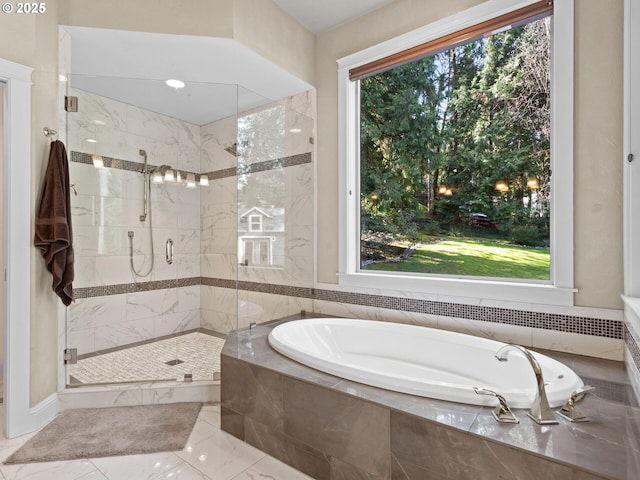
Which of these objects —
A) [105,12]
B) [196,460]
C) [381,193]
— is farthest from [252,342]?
[105,12]

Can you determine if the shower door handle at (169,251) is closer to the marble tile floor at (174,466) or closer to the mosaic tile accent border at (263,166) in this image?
the mosaic tile accent border at (263,166)

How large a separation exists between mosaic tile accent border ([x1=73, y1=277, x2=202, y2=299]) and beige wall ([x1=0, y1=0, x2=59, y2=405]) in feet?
1.31

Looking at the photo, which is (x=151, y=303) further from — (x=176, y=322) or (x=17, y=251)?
(x=17, y=251)

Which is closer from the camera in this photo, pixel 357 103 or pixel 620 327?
pixel 620 327

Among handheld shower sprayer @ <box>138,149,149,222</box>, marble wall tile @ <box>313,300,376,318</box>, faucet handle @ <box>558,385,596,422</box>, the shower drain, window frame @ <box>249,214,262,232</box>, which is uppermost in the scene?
handheld shower sprayer @ <box>138,149,149,222</box>

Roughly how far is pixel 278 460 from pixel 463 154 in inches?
88.6

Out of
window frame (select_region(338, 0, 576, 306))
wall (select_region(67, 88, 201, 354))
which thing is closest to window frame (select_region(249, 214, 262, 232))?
wall (select_region(67, 88, 201, 354))

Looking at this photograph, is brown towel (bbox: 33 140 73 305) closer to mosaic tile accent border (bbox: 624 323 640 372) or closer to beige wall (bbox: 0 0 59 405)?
beige wall (bbox: 0 0 59 405)

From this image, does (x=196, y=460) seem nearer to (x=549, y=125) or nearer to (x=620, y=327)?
(x=620, y=327)

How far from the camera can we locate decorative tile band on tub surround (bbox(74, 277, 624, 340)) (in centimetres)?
198

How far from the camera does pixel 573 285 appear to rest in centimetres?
203

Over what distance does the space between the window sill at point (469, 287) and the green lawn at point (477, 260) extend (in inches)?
2.8

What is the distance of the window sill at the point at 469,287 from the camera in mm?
2098

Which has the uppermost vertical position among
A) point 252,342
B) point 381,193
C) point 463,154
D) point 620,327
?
point 463,154
